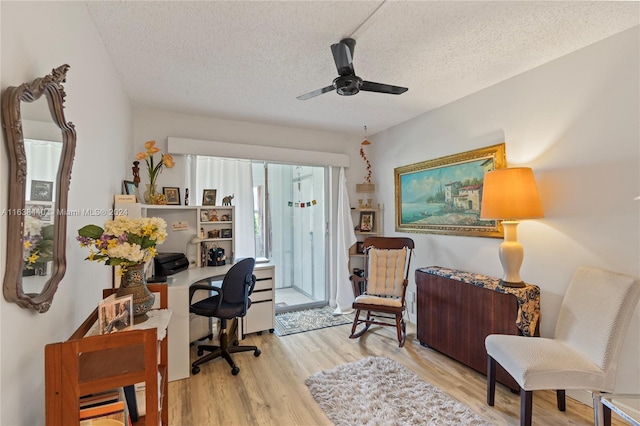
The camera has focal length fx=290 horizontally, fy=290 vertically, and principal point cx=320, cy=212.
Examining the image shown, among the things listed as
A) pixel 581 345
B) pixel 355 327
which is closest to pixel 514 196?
pixel 581 345

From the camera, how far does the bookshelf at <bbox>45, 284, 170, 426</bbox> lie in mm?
908

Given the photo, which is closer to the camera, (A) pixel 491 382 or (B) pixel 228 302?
(A) pixel 491 382

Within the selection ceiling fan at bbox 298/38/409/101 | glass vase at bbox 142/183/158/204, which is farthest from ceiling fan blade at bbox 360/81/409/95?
glass vase at bbox 142/183/158/204

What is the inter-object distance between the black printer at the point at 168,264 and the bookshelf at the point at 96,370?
64.0 inches

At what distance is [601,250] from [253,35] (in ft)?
8.87

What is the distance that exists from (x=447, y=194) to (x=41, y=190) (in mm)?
3065

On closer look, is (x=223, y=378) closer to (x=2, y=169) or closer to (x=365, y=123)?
(x=2, y=169)

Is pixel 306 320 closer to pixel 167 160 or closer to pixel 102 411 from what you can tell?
pixel 167 160

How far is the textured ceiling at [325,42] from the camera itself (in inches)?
64.0

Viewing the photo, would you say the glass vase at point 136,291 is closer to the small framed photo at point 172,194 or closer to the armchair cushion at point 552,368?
the small framed photo at point 172,194

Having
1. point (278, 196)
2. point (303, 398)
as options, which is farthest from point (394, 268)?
point (278, 196)

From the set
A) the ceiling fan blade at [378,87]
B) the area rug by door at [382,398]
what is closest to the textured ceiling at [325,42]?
the ceiling fan blade at [378,87]

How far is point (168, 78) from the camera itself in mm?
2420

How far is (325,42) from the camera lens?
75.6 inches
